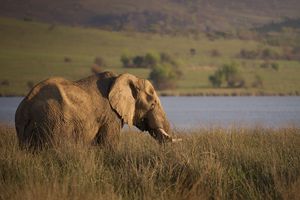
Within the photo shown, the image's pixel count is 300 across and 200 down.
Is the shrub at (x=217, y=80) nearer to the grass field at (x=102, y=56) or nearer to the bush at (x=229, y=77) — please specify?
the bush at (x=229, y=77)

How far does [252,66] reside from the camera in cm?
9012

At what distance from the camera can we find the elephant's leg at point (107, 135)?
47.2 feet

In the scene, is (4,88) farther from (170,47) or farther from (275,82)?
(170,47)

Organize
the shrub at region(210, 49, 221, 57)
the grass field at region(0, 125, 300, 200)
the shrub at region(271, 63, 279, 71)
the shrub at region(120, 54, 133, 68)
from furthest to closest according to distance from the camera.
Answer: the shrub at region(210, 49, 221, 57) < the shrub at region(271, 63, 279, 71) < the shrub at region(120, 54, 133, 68) < the grass field at region(0, 125, 300, 200)

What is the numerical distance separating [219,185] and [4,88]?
53.7m

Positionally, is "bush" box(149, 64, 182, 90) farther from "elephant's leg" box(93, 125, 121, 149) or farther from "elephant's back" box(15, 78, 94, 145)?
"elephant's back" box(15, 78, 94, 145)

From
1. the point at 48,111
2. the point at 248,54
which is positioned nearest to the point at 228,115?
the point at 48,111

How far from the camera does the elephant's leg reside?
14.4m

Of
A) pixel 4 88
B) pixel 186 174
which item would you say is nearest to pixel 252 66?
pixel 4 88

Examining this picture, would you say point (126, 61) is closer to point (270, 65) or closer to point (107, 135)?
point (270, 65)

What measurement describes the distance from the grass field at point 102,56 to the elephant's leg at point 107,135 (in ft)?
154

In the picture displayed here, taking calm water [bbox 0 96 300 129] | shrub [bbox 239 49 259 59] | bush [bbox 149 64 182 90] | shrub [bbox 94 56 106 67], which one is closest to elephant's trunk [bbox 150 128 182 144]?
calm water [bbox 0 96 300 129]

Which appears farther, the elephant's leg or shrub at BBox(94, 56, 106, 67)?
shrub at BBox(94, 56, 106, 67)

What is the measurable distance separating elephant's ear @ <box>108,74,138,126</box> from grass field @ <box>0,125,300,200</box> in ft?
4.57
